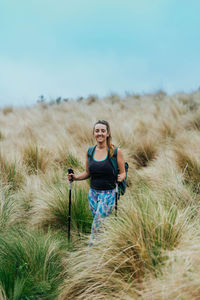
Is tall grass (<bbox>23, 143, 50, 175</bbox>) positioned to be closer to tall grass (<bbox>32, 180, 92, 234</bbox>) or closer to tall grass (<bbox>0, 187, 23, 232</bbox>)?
tall grass (<bbox>0, 187, 23, 232</bbox>)

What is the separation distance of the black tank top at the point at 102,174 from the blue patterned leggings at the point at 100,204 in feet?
0.22

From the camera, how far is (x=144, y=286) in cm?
230

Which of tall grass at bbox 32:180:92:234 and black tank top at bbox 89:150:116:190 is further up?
black tank top at bbox 89:150:116:190

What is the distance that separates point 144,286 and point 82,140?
5946mm

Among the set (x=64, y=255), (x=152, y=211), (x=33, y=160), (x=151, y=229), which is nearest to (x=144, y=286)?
(x=151, y=229)

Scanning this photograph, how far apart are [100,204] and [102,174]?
34 centimetres

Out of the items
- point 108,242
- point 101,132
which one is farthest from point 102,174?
point 108,242

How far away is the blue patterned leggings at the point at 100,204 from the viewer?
3.48 meters

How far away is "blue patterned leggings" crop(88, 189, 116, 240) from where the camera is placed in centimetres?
348

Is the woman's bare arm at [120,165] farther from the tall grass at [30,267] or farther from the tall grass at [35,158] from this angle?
the tall grass at [35,158]

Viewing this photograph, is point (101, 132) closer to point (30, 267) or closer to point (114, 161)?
point (114, 161)

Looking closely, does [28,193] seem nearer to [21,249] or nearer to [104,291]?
[21,249]

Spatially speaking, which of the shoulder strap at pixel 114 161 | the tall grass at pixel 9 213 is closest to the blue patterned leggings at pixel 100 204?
the shoulder strap at pixel 114 161

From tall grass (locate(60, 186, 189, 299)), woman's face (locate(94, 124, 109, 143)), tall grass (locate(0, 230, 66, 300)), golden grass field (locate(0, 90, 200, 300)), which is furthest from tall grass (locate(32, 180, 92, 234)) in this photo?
tall grass (locate(60, 186, 189, 299))
